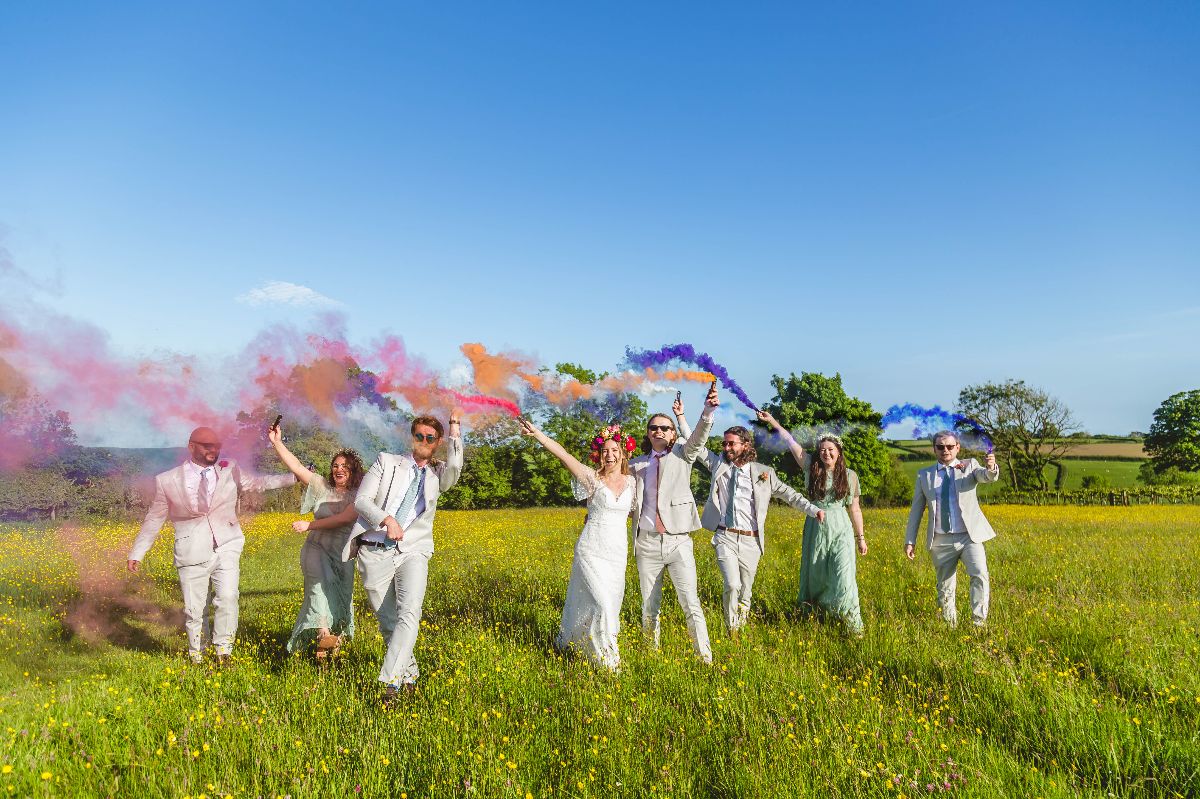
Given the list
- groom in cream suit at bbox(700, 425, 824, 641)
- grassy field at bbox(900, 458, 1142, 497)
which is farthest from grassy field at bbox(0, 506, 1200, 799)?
grassy field at bbox(900, 458, 1142, 497)

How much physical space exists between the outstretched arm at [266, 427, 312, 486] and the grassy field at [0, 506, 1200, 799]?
1.86 m

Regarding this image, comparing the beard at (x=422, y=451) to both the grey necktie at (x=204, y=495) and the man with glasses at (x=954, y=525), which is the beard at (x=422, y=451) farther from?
the man with glasses at (x=954, y=525)

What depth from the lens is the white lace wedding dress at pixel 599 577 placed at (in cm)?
642

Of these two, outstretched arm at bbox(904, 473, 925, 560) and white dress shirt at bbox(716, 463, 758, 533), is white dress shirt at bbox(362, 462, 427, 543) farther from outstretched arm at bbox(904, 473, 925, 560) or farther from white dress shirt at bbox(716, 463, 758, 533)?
outstretched arm at bbox(904, 473, 925, 560)

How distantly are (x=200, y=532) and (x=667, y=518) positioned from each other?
189 inches

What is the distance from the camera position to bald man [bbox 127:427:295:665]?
734 cm

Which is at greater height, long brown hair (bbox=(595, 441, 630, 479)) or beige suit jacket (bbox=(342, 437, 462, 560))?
long brown hair (bbox=(595, 441, 630, 479))

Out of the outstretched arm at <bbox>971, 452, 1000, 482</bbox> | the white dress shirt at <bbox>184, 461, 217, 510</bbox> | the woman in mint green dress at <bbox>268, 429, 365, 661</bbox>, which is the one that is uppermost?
the outstretched arm at <bbox>971, 452, 1000, 482</bbox>

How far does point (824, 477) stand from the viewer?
8430 mm

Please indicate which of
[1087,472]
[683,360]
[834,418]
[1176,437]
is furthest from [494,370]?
[1176,437]

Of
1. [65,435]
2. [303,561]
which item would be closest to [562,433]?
[303,561]

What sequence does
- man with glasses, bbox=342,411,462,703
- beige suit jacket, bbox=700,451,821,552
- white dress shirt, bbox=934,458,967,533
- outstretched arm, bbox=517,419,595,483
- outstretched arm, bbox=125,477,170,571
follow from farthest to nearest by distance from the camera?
white dress shirt, bbox=934,458,967,533 < beige suit jacket, bbox=700,451,821,552 < outstretched arm, bbox=125,477,170,571 < outstretched arm, bbox=517,419,595,483 < man with glasses, bbox=342,411,462,703

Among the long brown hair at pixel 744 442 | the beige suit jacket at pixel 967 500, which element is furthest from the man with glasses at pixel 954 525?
the long brown hair at pixel 744 442

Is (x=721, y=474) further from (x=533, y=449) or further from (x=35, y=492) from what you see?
(x=533, y=449)
